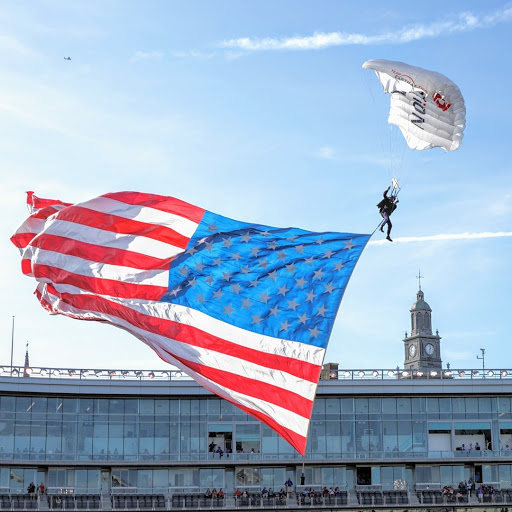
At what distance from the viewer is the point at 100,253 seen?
1351 inches

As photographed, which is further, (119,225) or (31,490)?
(31,490)

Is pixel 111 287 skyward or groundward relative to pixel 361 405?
groundward

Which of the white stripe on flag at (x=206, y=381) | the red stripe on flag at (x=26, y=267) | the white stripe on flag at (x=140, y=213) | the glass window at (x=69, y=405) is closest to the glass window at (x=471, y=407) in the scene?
the glass window at (x=69, y=405)

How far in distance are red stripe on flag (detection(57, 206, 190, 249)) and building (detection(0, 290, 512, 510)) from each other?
44.6m

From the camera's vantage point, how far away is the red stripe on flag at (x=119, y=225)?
34.5 m

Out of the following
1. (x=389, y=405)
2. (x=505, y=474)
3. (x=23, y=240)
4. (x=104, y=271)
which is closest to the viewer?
(x=104, y=271)

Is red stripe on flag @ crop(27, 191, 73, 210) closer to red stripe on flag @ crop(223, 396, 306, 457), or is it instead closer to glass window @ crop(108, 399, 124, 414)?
red stripe on flag @ crop(223, 396, 306, 457)

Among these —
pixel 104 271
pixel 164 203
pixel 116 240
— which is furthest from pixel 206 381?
Answer: pixel 164 203

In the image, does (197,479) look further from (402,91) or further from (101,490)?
(402,91)

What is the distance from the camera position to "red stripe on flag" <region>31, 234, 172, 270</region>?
112ft

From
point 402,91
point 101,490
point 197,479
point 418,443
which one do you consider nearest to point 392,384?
point 418,443

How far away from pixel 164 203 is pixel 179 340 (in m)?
4.64

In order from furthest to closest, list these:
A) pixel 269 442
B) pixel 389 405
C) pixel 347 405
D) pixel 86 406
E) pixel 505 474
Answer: pixel 505 474, pixel 389 405, pixel 347 405, pixel 269 442, pixel 86 406

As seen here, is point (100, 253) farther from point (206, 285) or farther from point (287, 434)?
point (287, 434)
